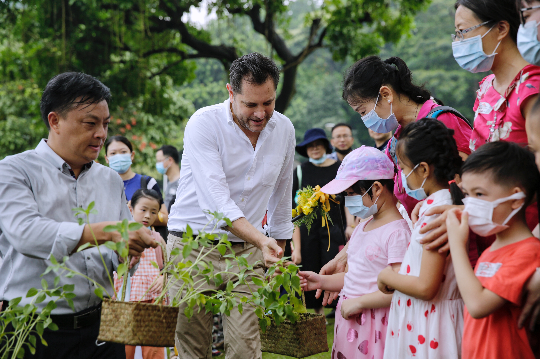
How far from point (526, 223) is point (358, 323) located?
1.12 m

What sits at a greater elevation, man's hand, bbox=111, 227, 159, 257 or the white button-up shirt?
the white button-up shirt

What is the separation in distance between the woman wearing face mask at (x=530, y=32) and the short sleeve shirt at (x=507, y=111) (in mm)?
199

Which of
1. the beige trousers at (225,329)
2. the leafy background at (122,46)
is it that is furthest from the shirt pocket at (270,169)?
the leafy background at (122,46)

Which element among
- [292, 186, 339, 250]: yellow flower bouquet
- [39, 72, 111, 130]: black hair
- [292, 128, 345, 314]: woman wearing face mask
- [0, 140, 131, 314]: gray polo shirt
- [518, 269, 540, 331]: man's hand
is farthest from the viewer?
[292, 128, 345, 314]: woman wearing face mask

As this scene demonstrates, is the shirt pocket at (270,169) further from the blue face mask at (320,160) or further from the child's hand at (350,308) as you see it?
the blue face mask at (320,160)

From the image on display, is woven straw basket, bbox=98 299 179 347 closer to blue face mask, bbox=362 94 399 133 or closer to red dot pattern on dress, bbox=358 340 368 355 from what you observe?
red dot pattern on dress, bbox=358 340 368 355

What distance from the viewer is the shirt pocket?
11.4 feet

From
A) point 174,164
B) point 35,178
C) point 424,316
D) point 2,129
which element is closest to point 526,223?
point 424,316

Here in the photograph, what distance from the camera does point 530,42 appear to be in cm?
211

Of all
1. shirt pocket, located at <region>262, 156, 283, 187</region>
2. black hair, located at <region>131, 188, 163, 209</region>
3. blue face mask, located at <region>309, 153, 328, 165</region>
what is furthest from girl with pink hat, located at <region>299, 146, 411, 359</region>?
blue face mask, located at <region>309, 153, 328, 165</region>

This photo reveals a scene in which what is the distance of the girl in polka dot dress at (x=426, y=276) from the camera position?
2.38 meters

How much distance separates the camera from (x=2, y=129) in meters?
14.2

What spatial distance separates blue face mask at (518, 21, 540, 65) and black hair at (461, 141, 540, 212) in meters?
0.36

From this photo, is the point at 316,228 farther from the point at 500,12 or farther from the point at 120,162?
the point at 500,12
